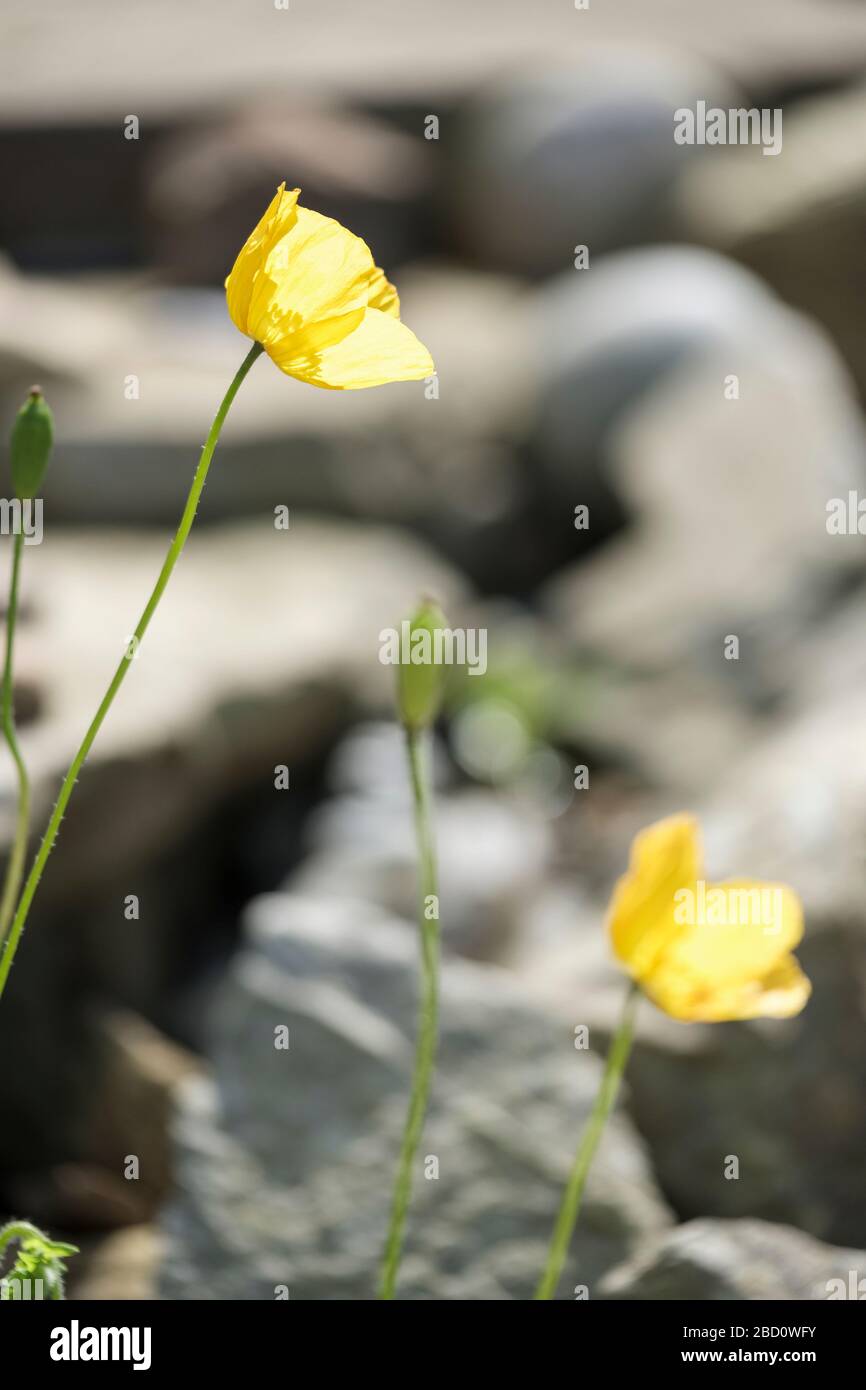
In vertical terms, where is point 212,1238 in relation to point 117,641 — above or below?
below

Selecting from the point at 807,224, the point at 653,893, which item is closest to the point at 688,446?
the point at 807,224

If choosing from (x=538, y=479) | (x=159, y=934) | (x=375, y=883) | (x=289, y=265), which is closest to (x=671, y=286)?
(x=538, y=479)

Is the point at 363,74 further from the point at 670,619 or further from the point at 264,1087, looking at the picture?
the point at 264,1087

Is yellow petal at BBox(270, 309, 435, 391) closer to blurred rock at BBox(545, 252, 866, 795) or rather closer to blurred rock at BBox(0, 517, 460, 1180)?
blurred rock at BBox(0, 517, 460, 1180)

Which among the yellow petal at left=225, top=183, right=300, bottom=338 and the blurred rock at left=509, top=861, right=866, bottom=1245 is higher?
the yellow petal at left=225, top=183, right=300, bottom=338

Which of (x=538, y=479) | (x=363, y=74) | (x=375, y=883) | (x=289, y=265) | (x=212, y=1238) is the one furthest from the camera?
(x=363, y=74)

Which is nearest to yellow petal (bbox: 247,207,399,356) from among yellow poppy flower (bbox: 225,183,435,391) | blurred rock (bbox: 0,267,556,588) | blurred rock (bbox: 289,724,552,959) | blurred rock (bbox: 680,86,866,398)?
yellow poppy flower (bbox: 225,183,435,391)

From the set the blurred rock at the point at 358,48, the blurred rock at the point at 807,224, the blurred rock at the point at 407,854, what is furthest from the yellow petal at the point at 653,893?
the blurred rock at the point at 358,48
